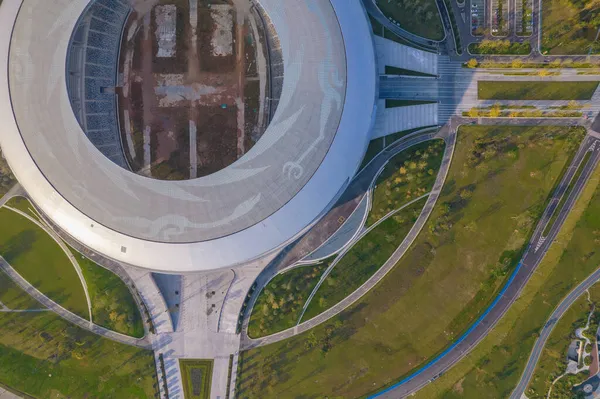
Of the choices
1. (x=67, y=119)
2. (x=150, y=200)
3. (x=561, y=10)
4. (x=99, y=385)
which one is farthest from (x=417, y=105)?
(x=99, y=385)

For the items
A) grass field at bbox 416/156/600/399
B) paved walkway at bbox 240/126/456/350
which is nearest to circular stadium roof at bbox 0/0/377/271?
paved walkway at bbox 240/126/456/350

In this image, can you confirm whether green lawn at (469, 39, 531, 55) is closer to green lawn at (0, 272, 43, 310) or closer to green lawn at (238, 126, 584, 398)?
green lawn at (238, 126, 584, 398)

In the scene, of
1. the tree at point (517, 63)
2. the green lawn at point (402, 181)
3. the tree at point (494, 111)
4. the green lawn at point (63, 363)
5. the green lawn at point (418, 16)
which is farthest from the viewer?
the green lawn at point (63, 363)

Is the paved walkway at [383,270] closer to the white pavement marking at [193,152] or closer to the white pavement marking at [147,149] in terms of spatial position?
the white pavement marking at [193,152]

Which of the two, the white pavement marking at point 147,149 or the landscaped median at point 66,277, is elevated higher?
the white pavement marking at point 147,149

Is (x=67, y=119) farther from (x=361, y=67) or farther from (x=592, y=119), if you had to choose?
(x=592, y=119)

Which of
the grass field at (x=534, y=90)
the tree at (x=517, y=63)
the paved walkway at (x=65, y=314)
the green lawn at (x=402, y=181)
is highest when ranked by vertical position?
the tree at (x=517, y=63)

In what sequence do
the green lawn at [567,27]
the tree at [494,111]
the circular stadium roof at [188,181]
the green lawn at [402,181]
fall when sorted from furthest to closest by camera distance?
1. the green lawn at [567,27]
2. the green lawn at [402,181]
3. the tree at [494,111]
4. the circular stadium roof at [188,181]

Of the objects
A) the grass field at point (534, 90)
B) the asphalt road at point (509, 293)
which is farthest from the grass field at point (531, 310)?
the grass field at point (534, 90)
